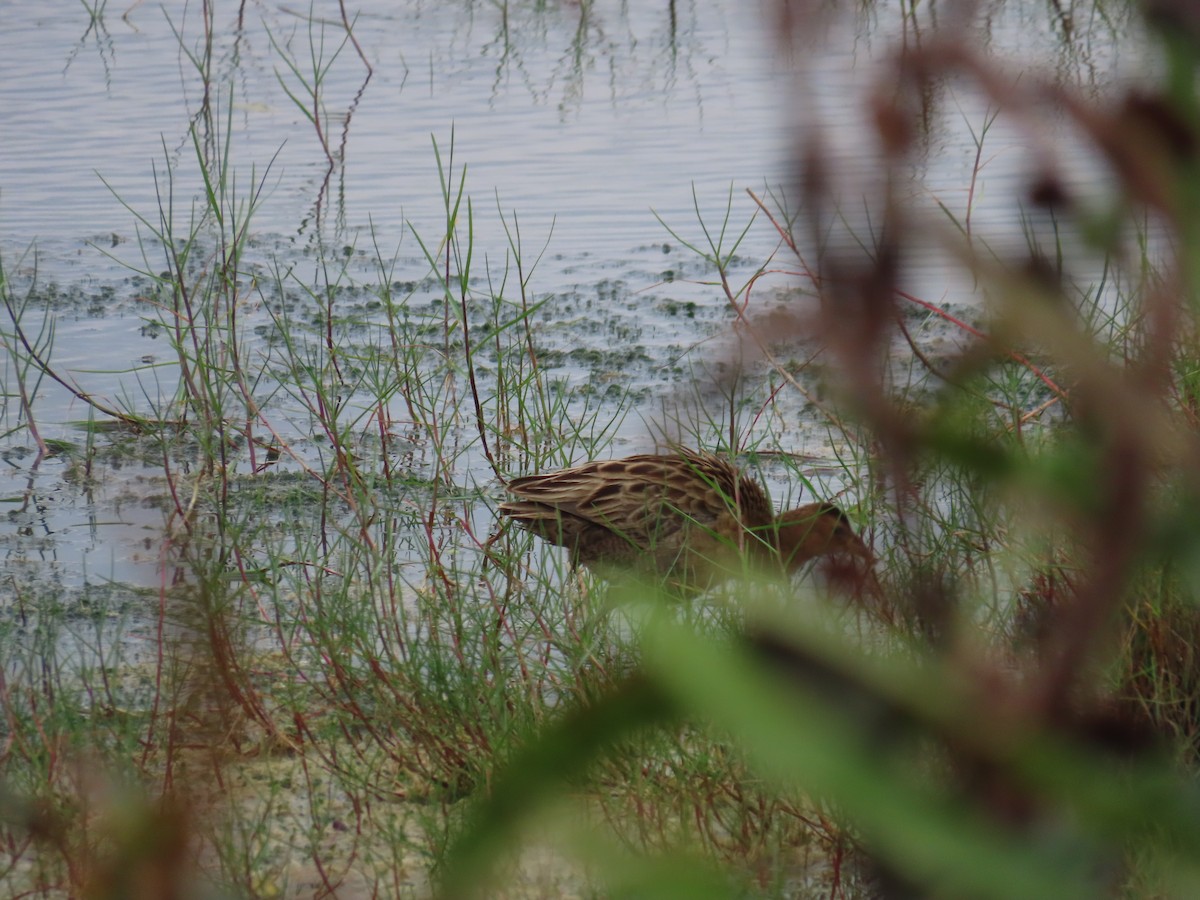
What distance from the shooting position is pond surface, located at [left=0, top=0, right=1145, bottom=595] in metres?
5.37

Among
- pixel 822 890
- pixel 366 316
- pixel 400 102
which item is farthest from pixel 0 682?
pixel 400 102

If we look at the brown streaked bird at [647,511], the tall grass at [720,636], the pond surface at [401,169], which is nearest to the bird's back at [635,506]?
the brown streaked bird at [647,511]

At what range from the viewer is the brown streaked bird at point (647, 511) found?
161 inches

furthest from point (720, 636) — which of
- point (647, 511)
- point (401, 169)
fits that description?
point (401, 169)

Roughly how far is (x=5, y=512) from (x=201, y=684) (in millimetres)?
4602

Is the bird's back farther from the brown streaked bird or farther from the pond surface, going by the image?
the pond surface

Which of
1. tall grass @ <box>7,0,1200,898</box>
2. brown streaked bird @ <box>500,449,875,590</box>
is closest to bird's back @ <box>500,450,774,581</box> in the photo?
brown streaked bird @ <box>500,449,875,590</box>

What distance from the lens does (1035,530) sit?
3.15m

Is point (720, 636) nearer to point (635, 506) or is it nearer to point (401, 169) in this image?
point (635, 506)

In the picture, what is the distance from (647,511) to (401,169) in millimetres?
4534

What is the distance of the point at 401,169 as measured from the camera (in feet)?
27.2

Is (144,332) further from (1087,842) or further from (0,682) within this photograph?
(1087,842)

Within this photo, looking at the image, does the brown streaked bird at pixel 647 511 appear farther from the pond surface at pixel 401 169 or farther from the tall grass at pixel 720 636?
the pond surface at pixel 401 169

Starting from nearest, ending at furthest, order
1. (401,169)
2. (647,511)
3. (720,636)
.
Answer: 1. (720,636)
2. (647,511)
3. (401,169)
